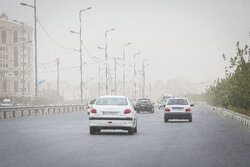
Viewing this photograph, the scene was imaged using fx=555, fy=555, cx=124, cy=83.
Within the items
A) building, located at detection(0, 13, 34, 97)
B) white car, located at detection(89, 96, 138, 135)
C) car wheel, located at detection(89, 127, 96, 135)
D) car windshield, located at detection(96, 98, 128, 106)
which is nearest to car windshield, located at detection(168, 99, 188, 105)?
car windshield, located at detection(96, 98, 128, 106)

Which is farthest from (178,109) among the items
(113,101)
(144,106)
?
(144,106)

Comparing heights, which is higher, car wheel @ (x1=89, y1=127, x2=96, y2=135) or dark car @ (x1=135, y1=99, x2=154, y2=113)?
dark car @ (x1=135, y1=99, x2=154, y2=113)

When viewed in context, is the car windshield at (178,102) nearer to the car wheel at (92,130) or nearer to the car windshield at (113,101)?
the car windshield at (113,101)

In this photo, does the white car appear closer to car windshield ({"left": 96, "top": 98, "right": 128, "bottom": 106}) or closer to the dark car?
car windshield ({"left": 96, "top": 98, "right": 128, "bottom": 106})

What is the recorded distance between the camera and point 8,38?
198 metres

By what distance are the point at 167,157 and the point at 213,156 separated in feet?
3.93

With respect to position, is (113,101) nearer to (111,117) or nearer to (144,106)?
(111,117)

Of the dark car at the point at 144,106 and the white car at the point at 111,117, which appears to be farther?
the dark car at the point at 144,106

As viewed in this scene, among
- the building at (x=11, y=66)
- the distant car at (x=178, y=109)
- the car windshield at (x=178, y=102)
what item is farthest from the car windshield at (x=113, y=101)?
the building at (x=11, y=66)

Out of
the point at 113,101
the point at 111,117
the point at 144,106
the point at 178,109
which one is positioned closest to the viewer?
the point at 111,117

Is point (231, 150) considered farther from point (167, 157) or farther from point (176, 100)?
point (176, 100)

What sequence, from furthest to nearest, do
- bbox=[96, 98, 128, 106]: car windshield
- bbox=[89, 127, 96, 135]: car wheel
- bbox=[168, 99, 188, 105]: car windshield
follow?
bbox=[168, 99, 188, 105]: car windshield
bbox=[96, 98, 128, 106]: car windshield
bbox=[89, 127, 96, 135]: car wheel

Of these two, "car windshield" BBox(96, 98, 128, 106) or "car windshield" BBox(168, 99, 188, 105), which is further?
"car windshield" BBox(168, 99, 188, 105)

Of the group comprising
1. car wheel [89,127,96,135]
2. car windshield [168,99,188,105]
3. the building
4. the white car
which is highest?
the building
